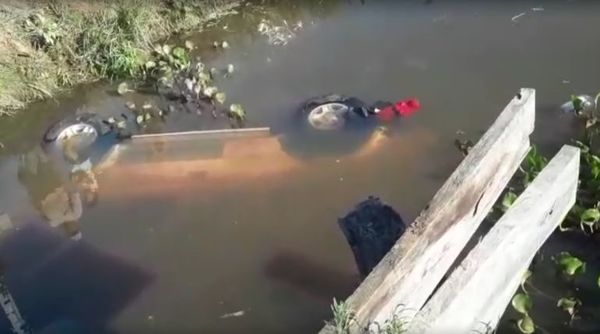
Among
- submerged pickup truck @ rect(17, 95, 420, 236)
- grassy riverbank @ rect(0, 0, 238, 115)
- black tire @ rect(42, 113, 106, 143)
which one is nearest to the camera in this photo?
submerged pickup truck @ rect(17, 95, 420, 236)

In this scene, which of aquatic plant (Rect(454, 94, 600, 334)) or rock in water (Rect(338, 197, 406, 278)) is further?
aquatic plant (Rect(454, 94, 600, 334))

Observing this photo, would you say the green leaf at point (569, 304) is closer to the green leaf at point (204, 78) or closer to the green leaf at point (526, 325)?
the green leaf at point (526, 325)

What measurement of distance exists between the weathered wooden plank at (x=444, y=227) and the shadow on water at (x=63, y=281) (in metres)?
2.09

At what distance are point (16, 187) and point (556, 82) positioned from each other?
3.87m

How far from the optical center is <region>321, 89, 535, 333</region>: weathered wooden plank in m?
3.11

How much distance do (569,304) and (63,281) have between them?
2866mm

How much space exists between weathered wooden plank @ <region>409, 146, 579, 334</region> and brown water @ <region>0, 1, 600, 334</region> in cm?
55

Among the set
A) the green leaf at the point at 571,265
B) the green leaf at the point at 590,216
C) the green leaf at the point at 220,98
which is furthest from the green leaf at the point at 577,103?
the green leaf at the point at 220,98

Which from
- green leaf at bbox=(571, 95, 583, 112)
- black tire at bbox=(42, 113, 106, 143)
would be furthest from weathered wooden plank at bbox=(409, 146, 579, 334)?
black tire at bbox=(42, 113, 106, 143)

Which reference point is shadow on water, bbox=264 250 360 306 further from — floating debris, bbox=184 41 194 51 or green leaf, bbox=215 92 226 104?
floating debris, bbox=184 41 194 51

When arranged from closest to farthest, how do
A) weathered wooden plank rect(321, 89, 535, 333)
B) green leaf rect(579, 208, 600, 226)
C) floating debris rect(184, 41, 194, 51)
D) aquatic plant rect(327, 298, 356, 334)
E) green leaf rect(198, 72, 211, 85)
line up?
aquatic plant rect(327, 298, 356, 334)
weathered wooden plank rect(321, 89, 535, 333)
green leaf rect(579, 208, 600, 226)
green leaf rect(198, 72, 211, 85)
floating debris rect(184, 41, 194, 51)

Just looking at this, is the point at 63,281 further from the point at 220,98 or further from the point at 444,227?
the point at 444,227

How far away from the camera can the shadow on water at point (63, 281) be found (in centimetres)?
484

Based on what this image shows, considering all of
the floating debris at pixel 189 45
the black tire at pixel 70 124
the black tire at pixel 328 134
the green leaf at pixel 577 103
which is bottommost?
the green leaf at pixel 577 103
